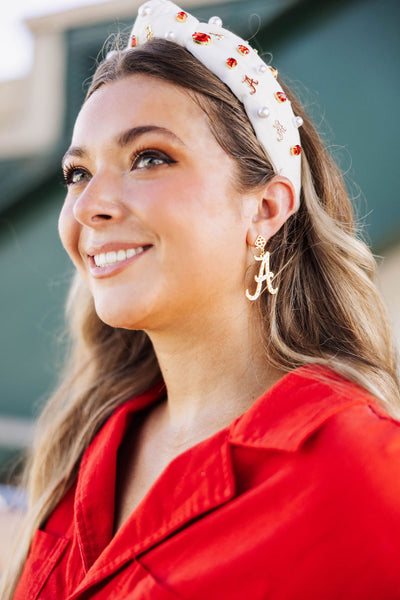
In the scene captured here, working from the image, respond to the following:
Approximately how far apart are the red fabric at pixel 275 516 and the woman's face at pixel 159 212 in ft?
0.98

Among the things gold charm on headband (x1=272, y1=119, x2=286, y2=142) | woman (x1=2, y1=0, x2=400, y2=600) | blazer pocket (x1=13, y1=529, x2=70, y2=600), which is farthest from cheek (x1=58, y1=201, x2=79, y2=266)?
blazer pocket (x1=13, y1=529, x2=70, y2=600)

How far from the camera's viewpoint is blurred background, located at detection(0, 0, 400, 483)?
288 cm

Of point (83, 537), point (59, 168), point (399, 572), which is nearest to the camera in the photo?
point (399, 572)

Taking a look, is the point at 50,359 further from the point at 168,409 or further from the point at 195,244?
the point at 195,244

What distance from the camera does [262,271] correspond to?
1.57 m

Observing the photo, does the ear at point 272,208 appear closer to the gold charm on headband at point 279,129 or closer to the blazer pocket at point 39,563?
the gold charm on headband at point 279,129

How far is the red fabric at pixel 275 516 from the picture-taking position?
44.2 inches

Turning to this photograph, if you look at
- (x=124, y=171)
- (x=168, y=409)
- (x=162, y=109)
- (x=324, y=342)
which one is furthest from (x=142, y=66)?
(x=168, y=409)

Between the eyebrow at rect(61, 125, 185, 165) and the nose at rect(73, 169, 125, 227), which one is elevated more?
the eyebrow at rect(61, 125, 185, 165)

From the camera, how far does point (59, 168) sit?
12.5ft

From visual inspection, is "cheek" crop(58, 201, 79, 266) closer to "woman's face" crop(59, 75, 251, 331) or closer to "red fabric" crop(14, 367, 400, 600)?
"woman's face" crop(59, 75, 251, 331)

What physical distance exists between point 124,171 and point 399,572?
1.02m

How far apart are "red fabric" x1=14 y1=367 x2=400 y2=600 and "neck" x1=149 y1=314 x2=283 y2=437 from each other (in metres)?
0.16

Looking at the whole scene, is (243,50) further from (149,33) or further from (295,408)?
(295,408)
